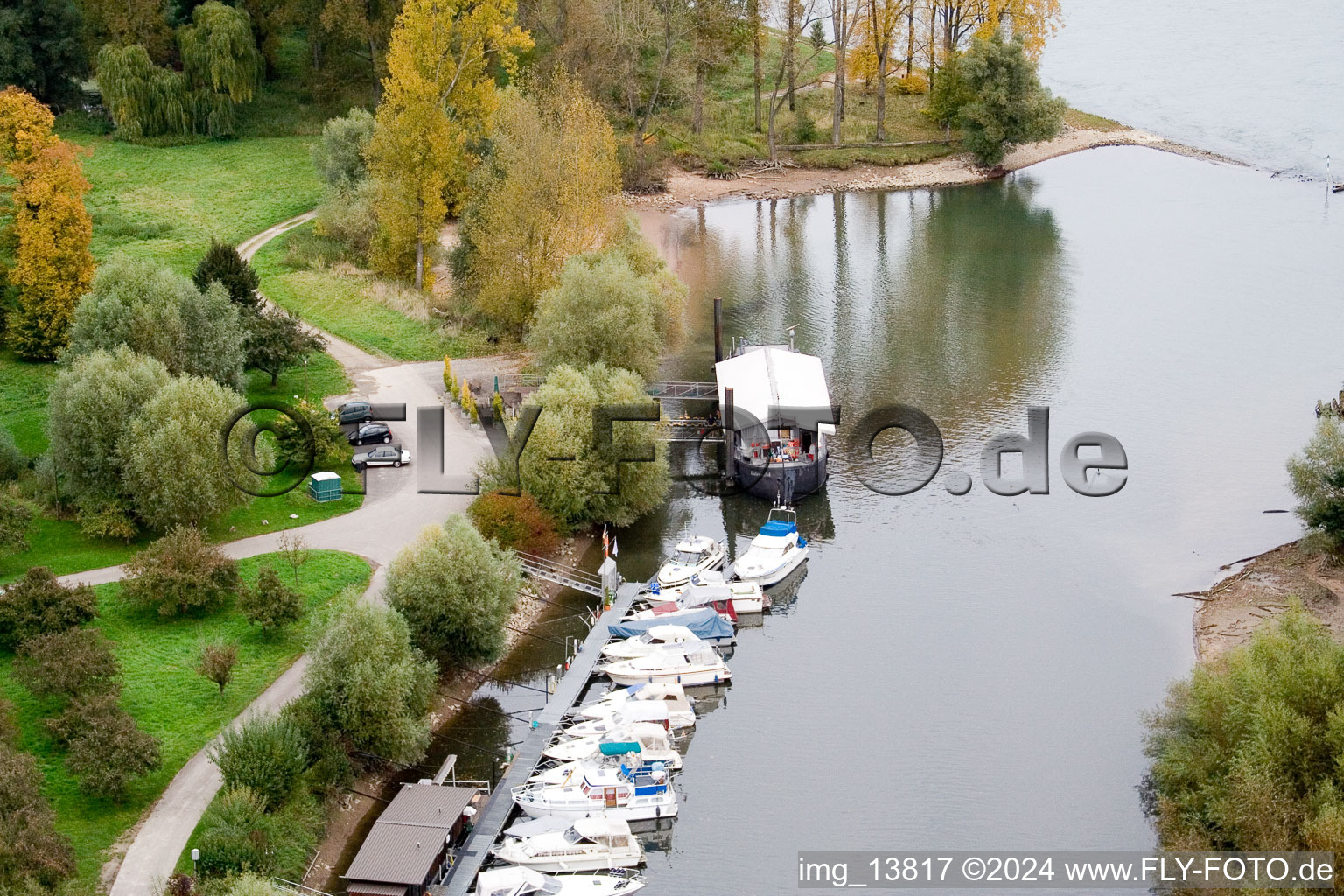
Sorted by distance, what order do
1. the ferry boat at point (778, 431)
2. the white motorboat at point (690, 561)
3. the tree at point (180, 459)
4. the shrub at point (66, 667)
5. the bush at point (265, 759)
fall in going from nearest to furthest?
the bush at point (265, 759) → the shrub at point (66, 667) → the tree at point (180, 459) → the white motorboat at point (690, 561) → the ferry boat at point (778, 431)

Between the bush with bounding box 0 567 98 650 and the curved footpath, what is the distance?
335cm

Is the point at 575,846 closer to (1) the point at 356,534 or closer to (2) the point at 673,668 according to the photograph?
(2) the point at 673,668

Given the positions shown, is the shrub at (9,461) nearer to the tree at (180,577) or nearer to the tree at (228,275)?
the tree at (180,577)

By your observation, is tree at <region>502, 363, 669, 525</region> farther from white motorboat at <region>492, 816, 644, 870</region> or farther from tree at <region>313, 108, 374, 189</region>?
tree at <region>313, 108, 374, 189</region>

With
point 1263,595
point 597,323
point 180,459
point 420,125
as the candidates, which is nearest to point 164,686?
point 180,459

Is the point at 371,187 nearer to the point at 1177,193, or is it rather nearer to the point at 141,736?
the point at 141,736

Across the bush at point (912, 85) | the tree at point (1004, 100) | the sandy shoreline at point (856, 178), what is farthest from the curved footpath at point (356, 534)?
the bush at point (912, 85)

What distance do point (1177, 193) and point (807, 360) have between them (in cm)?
4852

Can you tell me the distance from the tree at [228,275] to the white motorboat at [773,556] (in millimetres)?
26213

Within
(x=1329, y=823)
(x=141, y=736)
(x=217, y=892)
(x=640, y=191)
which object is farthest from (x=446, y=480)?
(x=640, y=191)

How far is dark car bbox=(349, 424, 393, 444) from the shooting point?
58125 millimetres

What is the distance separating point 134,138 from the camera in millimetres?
93500

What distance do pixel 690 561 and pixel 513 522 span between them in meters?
6.68

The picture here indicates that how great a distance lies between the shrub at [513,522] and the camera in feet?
165
